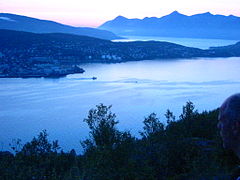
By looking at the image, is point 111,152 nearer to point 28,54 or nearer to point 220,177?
point 220,177

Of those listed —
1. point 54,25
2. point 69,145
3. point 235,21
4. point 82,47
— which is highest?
point 235,21

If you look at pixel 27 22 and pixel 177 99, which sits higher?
pixel 27 22

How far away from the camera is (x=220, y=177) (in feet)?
11.8

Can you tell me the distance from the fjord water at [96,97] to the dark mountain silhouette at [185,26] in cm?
8800

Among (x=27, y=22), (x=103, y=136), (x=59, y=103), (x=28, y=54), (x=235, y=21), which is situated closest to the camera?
(x=103, y=136)

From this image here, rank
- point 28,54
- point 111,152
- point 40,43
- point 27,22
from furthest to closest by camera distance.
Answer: point 27,22
point 40,43
point 28,54
point 111,152

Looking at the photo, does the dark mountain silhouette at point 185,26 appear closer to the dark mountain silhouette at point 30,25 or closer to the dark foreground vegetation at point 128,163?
the dark mountain silhouette at point 30,25

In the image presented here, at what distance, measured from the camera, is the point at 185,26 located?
13538cm

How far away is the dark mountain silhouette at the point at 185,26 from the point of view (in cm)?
11969

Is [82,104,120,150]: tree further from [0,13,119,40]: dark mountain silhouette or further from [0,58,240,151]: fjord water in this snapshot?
[0,13,119,40]: dark mountain silhouette

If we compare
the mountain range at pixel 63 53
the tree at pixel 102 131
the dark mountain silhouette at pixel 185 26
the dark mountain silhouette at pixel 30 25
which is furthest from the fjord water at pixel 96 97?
the dark mountain silhouette at pixel 185 26

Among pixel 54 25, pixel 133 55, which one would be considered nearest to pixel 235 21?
pixel 54 25

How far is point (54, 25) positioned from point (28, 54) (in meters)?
39.3

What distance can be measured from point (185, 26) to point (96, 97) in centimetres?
12229
